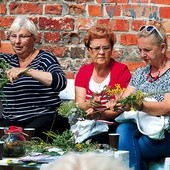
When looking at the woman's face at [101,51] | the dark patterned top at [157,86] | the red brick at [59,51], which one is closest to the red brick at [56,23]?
the red brick at [59,51]

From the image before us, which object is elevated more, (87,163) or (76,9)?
(76,9)

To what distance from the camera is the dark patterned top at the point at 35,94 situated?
5785 millimetres

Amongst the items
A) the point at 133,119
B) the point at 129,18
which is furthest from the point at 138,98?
the point at 129,18

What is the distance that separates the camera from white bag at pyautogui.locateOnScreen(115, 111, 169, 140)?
5020mm

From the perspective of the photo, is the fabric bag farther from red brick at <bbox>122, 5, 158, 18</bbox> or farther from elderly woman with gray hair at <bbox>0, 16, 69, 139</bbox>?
red brick at <bbox>122, 5, 158, 18</bbox>

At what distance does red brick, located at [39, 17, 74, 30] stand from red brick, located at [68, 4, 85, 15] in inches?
2.7

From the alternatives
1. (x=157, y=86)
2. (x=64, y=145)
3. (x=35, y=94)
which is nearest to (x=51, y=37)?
(x=35, y=94)

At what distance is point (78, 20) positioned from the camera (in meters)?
6.25

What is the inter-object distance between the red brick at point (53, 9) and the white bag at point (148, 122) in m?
1.49

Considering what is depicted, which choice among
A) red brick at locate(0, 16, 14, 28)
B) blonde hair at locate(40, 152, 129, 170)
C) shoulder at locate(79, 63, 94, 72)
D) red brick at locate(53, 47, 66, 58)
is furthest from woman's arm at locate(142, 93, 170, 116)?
blonde hair at locate(40, 152, 129, 170)

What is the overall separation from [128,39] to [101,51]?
56 centimetres

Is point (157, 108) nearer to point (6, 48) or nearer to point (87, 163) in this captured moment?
point (6, 48)

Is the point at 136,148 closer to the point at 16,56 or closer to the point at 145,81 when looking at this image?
the point at 145,81

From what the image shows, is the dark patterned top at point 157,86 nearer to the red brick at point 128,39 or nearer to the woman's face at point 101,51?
the woman's face at point 101,51
